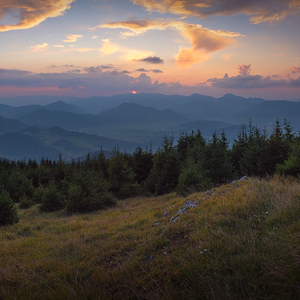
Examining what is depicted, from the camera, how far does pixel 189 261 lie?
4.28 meters

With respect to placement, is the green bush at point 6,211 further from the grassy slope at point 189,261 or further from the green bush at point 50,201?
the grassy slope at point 189,261

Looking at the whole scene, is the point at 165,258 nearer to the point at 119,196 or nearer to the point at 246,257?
the point at 246,257

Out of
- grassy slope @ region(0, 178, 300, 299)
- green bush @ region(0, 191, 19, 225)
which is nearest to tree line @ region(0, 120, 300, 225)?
green bush @ region(0, 191, 19, 225)

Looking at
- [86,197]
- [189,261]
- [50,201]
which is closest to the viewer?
[189,261]

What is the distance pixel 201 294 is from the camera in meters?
3.44

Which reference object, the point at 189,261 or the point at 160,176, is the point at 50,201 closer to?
the point at 160,176

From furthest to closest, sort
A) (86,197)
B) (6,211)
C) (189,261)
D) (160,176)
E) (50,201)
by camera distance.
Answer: (160,176) < (50,201) < (86,197) < (6,211) < (189,261)

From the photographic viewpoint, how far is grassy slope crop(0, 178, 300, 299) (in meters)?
3.51

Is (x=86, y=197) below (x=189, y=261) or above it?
below

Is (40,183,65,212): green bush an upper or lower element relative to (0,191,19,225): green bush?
lower

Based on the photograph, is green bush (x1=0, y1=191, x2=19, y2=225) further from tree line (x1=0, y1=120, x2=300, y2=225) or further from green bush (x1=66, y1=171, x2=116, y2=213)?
green bush (x1=66, y1=171, x2=116, y2=213)

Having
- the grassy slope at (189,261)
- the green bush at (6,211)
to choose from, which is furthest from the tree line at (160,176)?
the grassy slope at (189,261)

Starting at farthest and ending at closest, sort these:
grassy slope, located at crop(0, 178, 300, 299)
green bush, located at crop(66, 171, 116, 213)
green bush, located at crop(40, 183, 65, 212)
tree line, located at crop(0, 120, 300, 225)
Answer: green bush, located at crop(40, 183, 65, 212) → green bush, located at crop(66, 171, 116, 213) → tree line, located at crop(0, 120, 300, 225) → grassy slope, located at crop(0, 178, 300, 299)

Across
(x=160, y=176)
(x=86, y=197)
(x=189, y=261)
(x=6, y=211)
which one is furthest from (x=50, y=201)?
(x=189, y=261)
